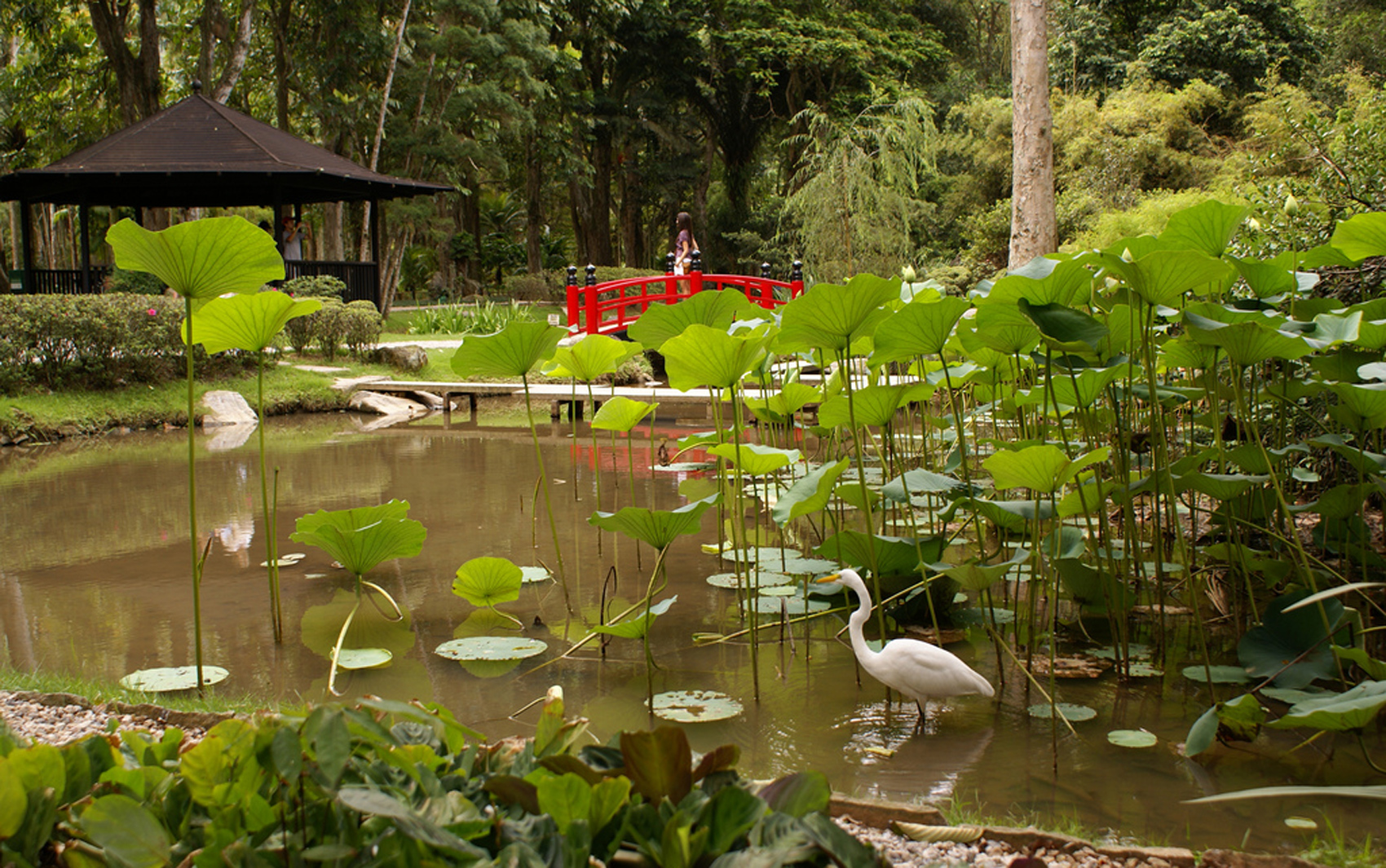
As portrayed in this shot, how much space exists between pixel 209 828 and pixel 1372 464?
2.63 meters

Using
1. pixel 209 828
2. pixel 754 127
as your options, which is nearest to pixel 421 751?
pixel 209 828

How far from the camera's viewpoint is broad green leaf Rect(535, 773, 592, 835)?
134cm

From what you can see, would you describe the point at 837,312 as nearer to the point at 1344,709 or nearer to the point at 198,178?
the point at 1344,709

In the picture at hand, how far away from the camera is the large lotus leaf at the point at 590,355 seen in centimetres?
341

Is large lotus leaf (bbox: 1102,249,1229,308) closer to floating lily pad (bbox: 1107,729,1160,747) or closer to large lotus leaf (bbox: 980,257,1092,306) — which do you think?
large lotus leaf (bbox: 980,257,1092,306)

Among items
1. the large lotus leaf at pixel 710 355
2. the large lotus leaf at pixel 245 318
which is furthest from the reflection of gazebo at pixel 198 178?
the large lotus leaf at pixel 710 355

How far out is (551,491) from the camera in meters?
5.90

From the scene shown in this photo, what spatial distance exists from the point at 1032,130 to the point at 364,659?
623 centimetres

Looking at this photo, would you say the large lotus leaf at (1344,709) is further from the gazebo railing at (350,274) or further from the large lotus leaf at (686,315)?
the gazebo railing at (350,274)

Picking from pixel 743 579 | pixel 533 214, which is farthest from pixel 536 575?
pixel 533 214

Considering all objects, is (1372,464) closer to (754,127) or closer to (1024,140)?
(1024,140)

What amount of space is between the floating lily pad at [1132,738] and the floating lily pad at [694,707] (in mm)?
915

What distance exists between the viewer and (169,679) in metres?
2.79

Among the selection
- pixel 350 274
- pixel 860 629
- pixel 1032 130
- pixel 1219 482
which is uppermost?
pixel 1032 130
